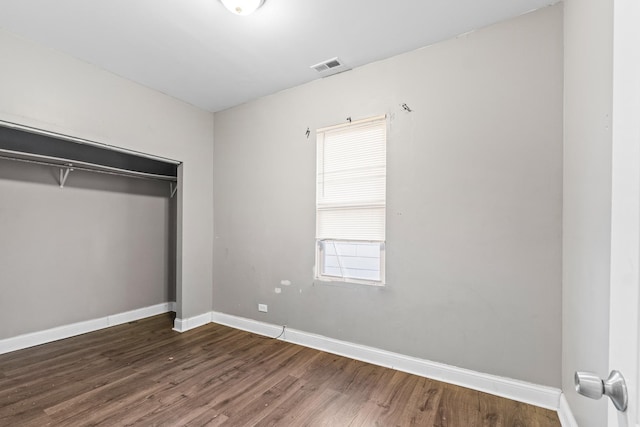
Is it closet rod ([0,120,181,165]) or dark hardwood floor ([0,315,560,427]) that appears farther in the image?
closet rod ([0,120,181,165])

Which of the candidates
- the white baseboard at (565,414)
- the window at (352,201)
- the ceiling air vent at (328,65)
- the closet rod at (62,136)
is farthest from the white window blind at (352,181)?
the closet rod at (62,136)

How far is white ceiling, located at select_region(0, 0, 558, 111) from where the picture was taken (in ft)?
6.87

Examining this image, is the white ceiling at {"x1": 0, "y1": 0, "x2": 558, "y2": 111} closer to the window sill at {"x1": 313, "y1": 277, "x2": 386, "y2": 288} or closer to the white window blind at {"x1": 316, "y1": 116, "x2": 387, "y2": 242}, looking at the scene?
the white window blind at {"x1": 316, "y1": 116, "x2": 387, "y2": 242}

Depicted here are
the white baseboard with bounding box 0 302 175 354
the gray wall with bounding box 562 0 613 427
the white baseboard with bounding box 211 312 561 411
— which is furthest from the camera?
the white baseboard with bounding box 0 302 175 354

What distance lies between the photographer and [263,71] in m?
2.99

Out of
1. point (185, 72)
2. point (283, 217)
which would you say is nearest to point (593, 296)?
point (283, 217)

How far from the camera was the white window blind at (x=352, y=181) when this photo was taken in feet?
9.08

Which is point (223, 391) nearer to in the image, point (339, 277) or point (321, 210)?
point (339, 277)

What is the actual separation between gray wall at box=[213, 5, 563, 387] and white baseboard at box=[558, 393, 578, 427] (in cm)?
14

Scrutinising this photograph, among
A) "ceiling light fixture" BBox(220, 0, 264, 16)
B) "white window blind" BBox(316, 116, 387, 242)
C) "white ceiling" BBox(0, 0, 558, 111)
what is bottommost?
"white window blind" BBox(316, 116, 387, 242)

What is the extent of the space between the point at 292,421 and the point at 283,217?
1.94 m

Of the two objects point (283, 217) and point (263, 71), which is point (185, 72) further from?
point (283, 217)

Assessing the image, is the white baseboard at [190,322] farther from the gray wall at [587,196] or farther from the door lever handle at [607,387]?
the door lever handle at [607,387]

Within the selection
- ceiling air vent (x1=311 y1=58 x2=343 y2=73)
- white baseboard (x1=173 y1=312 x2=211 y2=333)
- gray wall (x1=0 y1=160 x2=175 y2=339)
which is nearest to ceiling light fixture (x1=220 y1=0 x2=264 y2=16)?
ceiling air vent (x1=311 y1=58 x2=343 y2=73)
